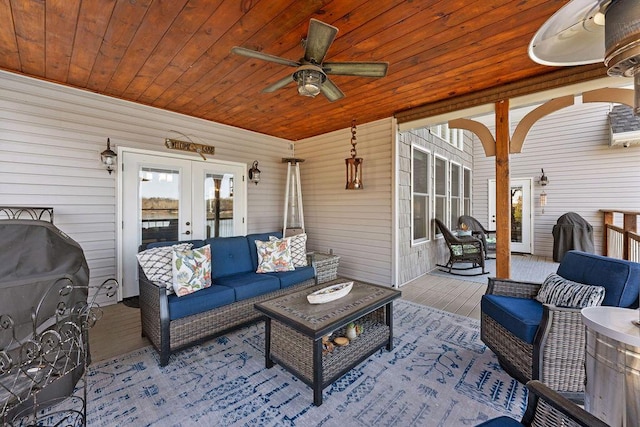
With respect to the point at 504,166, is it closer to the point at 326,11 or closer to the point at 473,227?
the point at 326,11

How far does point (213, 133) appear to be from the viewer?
470 centimetres

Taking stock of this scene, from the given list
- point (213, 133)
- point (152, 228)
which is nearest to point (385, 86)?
point (213, 133)

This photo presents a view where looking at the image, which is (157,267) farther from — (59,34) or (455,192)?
(455,192)

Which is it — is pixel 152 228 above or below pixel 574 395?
above

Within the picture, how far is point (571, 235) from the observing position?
592 centimetres

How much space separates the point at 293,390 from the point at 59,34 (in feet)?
11.9

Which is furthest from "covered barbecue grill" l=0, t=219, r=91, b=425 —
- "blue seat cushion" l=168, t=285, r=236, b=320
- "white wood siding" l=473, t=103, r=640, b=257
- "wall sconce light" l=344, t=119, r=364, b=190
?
"white wood siding" l=473, t=103, r=640, b=257

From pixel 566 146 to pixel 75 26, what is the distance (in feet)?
30.2

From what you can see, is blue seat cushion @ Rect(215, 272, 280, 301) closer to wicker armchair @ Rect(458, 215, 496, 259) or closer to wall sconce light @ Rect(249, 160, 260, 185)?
wall sconce light @ Rect(249, 160, 260, 185)

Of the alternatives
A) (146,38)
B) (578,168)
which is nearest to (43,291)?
(146,38)

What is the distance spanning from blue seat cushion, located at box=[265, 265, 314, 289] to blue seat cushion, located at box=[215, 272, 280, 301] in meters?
0.09

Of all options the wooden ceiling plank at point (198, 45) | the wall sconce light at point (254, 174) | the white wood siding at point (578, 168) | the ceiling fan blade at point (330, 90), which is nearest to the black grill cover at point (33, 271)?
the wooden ceiling plank at point (198, 45)

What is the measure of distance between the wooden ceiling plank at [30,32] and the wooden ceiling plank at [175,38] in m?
0.76

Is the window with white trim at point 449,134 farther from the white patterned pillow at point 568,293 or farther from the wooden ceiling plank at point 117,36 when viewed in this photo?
the wooden ceiling plank at point 117,36
